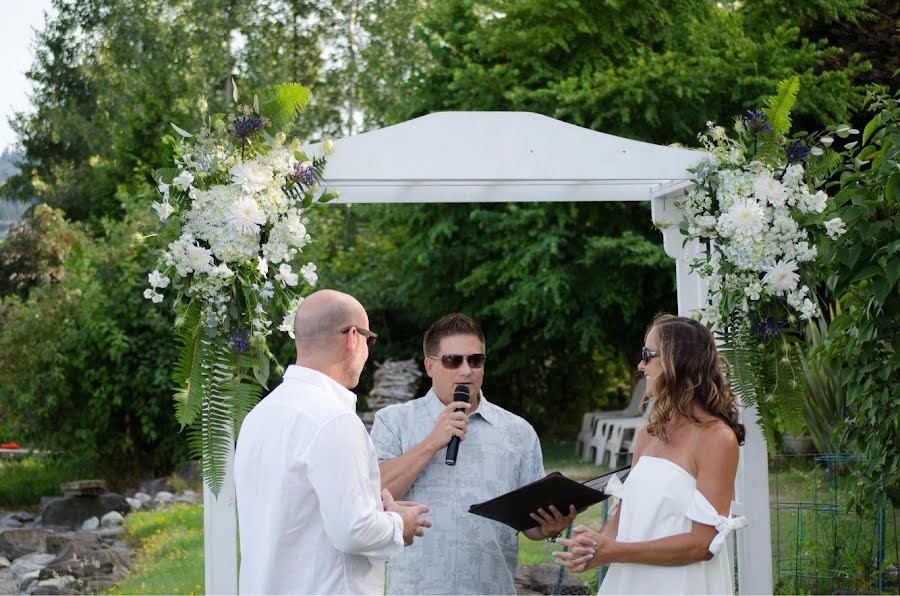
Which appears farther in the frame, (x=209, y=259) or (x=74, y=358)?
(x=74, y=358)

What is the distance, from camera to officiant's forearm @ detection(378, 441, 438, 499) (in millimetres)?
3361

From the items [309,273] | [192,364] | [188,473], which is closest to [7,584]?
[188,473]

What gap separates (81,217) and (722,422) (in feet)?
72.8

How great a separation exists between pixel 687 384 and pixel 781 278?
1.26 m

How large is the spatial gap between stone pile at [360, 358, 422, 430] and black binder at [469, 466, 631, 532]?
10.3m

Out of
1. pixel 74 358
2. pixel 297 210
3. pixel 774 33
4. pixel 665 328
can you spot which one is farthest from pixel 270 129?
pixel 774 33

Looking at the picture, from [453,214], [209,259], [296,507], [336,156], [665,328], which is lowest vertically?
[296,507]

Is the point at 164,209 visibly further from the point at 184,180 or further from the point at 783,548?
the point at 783,548

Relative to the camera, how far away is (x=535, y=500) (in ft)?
10.3

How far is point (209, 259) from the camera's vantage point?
12.3ft

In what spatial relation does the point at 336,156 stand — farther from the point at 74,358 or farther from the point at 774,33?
the point at 774,33

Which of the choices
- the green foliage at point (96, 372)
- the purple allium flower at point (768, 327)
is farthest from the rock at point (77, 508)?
the purple allium flower at point (768, 327)

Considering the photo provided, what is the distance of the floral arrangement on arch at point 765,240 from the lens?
409 centimetres

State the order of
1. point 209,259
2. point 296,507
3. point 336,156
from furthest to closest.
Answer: point 336,156 < point 209,259 < point 296,507
